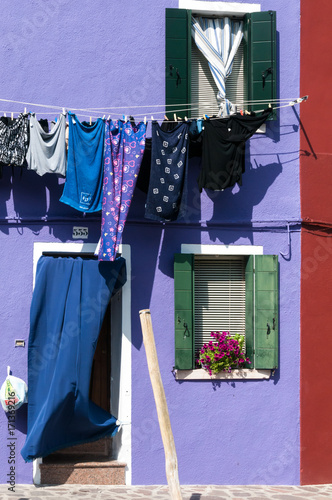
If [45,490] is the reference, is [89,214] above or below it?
above

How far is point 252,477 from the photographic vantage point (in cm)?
959

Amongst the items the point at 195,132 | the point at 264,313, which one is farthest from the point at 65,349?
the point at 195,132

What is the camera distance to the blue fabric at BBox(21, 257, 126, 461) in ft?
30.2

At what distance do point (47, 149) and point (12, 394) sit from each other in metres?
3.04

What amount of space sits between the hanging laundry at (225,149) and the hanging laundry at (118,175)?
2.77ft

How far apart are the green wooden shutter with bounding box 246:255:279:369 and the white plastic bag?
296 cm

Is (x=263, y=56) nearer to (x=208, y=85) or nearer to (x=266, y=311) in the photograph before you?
(x=208, y=85)

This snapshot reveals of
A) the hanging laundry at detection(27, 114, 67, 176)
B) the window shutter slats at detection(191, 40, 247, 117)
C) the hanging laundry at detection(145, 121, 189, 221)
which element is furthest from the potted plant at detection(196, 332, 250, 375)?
the window shutter slats at detection(191, 40, 247, 117)

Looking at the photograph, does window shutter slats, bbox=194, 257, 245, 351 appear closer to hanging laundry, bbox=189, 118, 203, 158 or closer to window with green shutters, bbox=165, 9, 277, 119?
hanging laundry, bbox=189, 118, 203, 158

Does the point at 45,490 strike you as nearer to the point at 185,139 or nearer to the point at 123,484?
the point at 123,484

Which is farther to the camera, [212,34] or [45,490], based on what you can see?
[212,34]

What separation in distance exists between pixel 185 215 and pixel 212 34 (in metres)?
2.54

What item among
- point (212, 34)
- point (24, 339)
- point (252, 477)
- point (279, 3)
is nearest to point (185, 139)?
point (212, 34)
